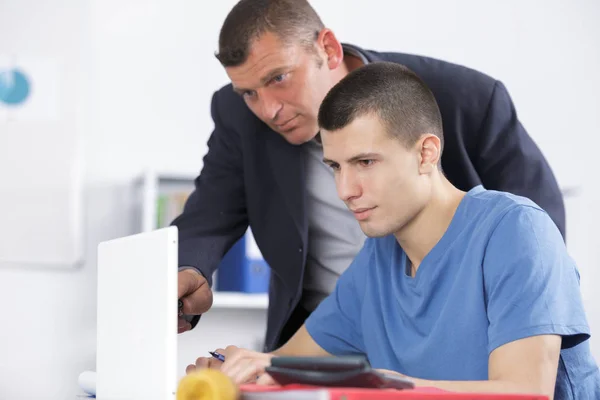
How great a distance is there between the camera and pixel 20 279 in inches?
126

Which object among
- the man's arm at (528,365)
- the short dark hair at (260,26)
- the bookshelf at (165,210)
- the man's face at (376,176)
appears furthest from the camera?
the bookshelf at (165,210)

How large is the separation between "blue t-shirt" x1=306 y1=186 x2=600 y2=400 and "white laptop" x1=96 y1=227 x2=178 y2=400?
49 cm

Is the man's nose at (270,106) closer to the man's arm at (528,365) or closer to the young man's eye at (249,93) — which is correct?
the young man's eye at (249,93)

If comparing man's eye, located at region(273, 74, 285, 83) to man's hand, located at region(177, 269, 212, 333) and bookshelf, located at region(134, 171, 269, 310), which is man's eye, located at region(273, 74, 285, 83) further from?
bookshelf, located at region(134, 171, 269, 310)

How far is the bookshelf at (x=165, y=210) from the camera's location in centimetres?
298

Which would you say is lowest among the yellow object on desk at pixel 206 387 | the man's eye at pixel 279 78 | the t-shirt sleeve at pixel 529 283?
the yellow object on desk at pixel 206 387

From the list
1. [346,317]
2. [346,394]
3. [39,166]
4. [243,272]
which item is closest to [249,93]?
[346,317]

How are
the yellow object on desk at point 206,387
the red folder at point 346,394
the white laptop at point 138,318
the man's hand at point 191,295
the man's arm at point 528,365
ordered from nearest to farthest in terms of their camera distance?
the red folder at point 346,394
the yellow object on desk at point 206,387
the white laptop at point 138,318
the man's arm at point 528,365
the man's hand at point 191,295

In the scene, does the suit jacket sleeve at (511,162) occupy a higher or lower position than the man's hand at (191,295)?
higher

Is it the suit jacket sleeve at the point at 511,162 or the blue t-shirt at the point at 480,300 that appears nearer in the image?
the blue t-shirt at the point at 480,300

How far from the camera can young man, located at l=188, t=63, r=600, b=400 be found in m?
1.15

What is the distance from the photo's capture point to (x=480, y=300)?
125 cm

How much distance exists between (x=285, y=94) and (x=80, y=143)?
5.55 feet

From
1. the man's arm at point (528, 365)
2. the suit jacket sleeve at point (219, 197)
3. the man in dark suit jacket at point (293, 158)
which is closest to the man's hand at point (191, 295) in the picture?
the man in dark suit jacket at point (293, 158)
